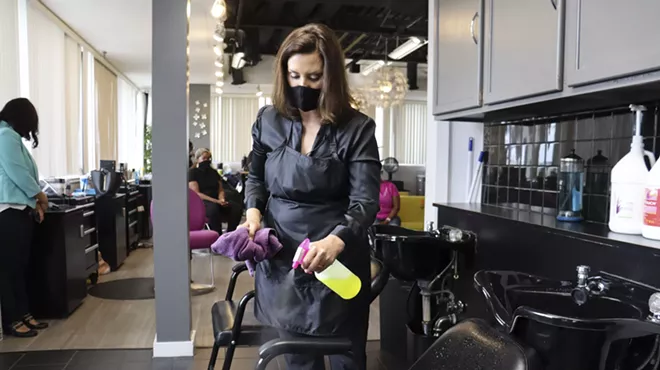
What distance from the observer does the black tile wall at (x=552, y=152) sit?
6.48 feet

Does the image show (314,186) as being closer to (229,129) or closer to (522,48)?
(522,48)

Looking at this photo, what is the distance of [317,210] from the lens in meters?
1.38

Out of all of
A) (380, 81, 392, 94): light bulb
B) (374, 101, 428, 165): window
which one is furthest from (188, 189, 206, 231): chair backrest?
(374, 101, 428, 165): window

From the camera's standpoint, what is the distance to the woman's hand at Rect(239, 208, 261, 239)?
1.33 m

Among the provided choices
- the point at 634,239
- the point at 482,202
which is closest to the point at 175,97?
the point at 482,202

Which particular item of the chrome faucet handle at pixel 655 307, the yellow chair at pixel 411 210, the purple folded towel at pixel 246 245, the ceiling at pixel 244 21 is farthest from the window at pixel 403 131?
the chrome faucet handle at pixel 655 307

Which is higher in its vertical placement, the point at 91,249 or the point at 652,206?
the point at 652,206

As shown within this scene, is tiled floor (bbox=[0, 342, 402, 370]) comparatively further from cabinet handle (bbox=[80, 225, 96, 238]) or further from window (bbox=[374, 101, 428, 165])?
→ window (bbox=[374, 101, 428, 165])

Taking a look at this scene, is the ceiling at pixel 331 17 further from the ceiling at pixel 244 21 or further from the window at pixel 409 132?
the window at pixel 409 132

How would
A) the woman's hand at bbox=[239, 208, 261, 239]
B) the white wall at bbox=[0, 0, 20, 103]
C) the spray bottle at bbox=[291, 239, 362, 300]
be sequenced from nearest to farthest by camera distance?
the spray bottle at bbox=[291, 239, 362, 300]
the woman's hand at bbox=[239, 208, 261, 239]
the white wall at bbox=[0, 0, 20, 103]

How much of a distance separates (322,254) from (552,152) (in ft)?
5.51

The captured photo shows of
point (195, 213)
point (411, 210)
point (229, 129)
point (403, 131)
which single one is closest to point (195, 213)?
point (195, 213)

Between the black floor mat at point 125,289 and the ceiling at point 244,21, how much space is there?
281cm

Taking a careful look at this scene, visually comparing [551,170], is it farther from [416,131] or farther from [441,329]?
[416,131]
